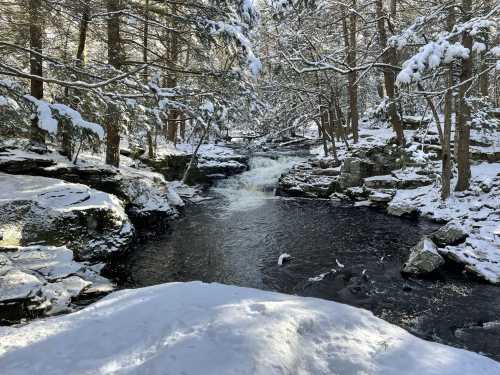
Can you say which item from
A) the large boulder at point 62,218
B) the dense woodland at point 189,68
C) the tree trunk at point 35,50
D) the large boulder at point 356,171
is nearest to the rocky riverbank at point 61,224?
the large boulder at point 62,218

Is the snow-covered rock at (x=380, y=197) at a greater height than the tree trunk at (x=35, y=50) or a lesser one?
lesser

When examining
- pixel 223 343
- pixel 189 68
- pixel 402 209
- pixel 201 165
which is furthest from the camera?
pixel 201 165

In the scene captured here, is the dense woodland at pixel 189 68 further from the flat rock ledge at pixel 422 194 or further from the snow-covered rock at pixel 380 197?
the snow-covered rock at pixel 380 197

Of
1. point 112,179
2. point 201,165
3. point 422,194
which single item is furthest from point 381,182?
point 112,179

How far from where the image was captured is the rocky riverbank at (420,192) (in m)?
8.47

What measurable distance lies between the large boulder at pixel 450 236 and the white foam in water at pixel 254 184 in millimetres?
7725

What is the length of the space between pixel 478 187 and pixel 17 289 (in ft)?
45.0

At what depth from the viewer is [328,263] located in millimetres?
9156

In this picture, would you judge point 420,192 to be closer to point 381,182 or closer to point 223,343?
point 381,182

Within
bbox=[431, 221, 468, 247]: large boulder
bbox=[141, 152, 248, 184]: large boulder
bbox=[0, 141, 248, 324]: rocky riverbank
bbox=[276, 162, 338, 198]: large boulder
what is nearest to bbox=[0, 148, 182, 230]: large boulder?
bbox=[0, 141, 248, 324]: rocky riverbank

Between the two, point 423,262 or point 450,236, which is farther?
point 450,236

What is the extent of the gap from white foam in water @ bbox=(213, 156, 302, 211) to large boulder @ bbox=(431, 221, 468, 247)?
7.72m

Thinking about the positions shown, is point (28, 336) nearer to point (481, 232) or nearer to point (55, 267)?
point (55, 267)

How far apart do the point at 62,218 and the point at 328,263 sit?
657cm
